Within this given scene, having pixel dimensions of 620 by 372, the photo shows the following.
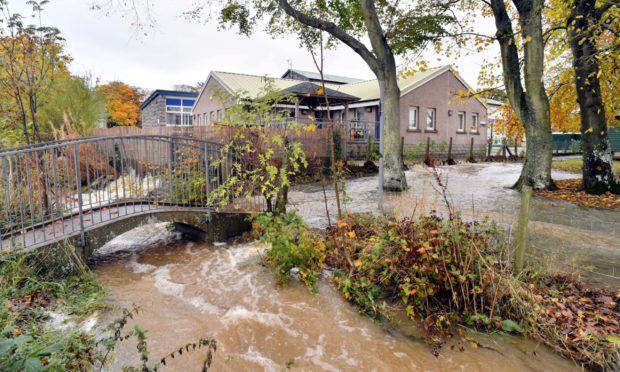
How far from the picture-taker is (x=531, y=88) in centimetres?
982

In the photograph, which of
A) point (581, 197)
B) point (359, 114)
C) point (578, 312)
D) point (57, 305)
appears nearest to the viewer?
point (578, 312)

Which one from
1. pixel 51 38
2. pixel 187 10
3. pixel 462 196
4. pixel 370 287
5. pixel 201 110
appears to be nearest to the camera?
pixel 370 287

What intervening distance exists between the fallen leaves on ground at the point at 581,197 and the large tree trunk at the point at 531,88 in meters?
0.44

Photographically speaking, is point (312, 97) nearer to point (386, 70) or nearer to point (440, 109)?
point (386, 70)

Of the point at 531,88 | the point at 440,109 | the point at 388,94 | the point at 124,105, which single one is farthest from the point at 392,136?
the point at 124,105

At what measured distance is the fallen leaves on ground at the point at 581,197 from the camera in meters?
8.51

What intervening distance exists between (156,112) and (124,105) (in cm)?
622

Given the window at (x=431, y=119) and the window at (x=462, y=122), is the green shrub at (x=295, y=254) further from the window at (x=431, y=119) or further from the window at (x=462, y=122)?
the window at (x=462, y=122)

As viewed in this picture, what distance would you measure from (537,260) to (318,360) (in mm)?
2900

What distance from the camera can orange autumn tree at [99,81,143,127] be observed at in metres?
33.8

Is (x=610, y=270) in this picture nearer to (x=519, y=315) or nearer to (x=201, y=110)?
(x=519, y=315)

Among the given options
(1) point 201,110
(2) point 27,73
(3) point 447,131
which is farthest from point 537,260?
(1) point 201,110

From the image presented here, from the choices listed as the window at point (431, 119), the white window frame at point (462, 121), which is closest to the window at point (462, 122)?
the white window frame at point (462, 121)

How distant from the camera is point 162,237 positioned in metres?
7.38
